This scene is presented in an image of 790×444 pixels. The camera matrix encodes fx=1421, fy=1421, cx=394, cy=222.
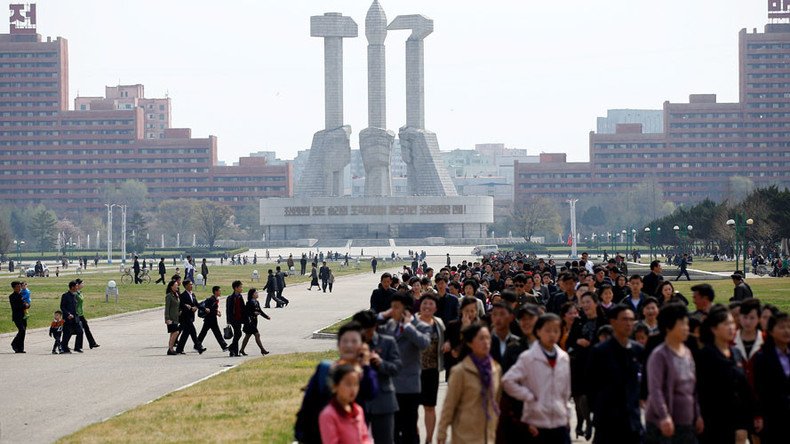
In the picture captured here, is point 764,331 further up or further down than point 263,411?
further up

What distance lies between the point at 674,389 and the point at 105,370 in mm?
16412

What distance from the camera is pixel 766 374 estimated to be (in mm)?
12156

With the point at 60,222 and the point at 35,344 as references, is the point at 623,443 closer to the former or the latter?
the point at 35,344

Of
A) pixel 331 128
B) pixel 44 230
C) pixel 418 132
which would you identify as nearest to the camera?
pixel 418 132

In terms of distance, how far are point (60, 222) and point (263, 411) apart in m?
181

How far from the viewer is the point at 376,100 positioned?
162000 millimetres

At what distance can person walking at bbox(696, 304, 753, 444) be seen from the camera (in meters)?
11.7

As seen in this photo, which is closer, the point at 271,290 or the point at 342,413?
the point at 342,413

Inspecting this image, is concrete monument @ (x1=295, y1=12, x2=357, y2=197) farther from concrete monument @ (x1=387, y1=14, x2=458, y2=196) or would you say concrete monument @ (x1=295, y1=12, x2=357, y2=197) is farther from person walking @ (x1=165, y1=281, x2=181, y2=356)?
person walking @ (x1=165, y1=281, x2=181, y2=356)

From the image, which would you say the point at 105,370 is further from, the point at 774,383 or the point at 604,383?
the point at 774,383

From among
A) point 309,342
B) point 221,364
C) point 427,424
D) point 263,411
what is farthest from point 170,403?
point 309,342

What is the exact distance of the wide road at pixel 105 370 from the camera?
19031 mm

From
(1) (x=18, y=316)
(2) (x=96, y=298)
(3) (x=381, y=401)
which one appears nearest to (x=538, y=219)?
(2) (x=96, y=298)

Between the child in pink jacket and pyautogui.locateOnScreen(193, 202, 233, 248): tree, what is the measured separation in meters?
152
